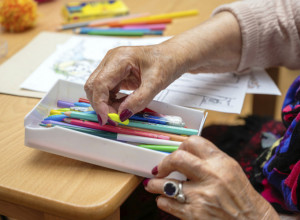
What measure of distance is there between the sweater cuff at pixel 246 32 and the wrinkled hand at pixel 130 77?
0.20 metres

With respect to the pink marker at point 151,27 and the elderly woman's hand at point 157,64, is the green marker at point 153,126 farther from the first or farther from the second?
the pink marker at point 151,27

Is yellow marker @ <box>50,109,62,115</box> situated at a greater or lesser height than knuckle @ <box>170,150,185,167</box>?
greater

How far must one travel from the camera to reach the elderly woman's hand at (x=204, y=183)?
467mm

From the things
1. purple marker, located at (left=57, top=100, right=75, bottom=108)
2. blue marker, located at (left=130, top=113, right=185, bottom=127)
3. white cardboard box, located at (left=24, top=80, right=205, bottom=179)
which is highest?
blue marker, located at (left=130, top=113, right=185, bottom=127)

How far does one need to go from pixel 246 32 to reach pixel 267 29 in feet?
0.16

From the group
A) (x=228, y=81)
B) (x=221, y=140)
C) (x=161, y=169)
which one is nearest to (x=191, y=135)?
(x=161, y=169)

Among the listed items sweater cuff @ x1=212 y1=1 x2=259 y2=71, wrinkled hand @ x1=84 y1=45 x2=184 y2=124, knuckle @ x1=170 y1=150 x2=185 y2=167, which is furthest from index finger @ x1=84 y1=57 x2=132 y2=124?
sweater cuff @ x1=212 y1=1 x2=259 y2=71

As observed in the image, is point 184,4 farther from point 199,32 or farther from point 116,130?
point 116,130

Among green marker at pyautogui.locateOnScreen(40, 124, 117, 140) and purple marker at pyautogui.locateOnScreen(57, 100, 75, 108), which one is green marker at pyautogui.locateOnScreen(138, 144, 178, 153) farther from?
purple marker at pyautogui.locateOnScreen(57, 100, 75, 108)

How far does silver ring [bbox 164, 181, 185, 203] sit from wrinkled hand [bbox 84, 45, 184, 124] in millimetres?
116

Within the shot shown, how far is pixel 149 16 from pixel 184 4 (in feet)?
0.47

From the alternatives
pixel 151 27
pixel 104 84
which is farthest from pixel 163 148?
pixel 151 27

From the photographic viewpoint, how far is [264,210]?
53 centimetres

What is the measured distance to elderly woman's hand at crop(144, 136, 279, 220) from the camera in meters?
0.47
